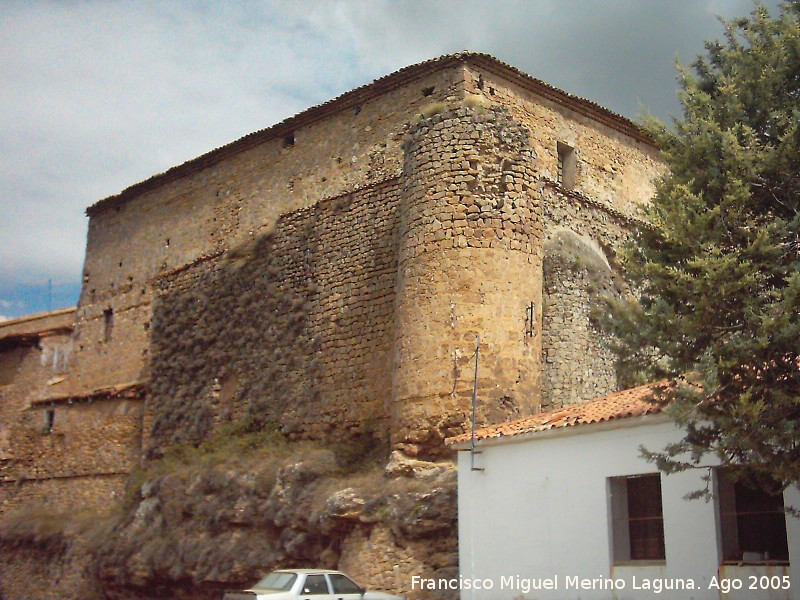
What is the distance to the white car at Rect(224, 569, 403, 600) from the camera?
13516 mm

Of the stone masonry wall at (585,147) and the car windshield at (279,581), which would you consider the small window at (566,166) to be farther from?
the car windshield at (279,581)

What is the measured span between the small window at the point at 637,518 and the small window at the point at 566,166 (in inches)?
401

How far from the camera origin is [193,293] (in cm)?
2556

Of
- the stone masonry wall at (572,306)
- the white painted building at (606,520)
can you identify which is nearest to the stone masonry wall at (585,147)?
the stone masonry wall at (572,306)

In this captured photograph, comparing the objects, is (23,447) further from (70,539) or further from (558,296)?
(558,296)

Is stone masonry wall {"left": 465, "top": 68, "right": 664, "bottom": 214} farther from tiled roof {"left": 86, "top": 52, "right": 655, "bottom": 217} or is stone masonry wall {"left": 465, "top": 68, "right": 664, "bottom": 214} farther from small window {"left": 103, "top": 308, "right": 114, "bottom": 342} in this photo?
small window {"left": 103, "top": 308, "right": 114, "bottom": 342}

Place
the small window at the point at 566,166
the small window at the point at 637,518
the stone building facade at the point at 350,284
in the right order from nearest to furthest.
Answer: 1. the small window at the point at 637,518
2. the stone building facade at the point at 350,284
3. the small window at the point at 566,166

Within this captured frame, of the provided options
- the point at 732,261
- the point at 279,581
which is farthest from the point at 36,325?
the point at 732,261

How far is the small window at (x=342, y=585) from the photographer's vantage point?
1404 centimetres

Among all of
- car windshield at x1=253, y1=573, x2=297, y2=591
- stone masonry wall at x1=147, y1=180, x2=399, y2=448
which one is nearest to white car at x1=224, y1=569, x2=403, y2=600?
car windshield at x1=253, y1=573, x2=297, y2=591

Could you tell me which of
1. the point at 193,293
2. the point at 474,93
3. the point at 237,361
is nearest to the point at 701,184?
the point at 474,93

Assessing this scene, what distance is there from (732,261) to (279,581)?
7.34 meters

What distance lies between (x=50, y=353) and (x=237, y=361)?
8213 mm

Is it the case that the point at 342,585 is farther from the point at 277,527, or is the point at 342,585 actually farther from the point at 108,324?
the point at 108,324
